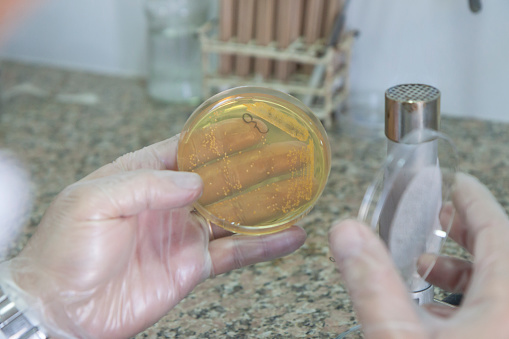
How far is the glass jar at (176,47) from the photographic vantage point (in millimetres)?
1314

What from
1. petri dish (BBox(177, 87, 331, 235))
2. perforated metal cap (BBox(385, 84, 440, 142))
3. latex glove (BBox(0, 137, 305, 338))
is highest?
perforated metal cap (BBox(385, 84, 440, 142))

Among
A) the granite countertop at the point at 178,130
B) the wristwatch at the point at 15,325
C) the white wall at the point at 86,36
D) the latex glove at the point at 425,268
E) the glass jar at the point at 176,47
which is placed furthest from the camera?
the white wall at the point at 86,36

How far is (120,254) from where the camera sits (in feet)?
2.27

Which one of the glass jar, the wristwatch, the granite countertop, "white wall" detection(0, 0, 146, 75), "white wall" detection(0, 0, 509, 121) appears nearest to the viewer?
the wristwatch

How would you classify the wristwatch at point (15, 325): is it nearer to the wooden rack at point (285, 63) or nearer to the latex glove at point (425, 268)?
the latex glove at point (425, 268)

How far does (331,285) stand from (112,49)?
1.01 meters

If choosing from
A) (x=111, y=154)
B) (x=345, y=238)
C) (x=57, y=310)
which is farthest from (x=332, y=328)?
(x=111, y=154)

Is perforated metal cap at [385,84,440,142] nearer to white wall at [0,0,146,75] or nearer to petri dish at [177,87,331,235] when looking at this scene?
petri dish at [177,87,331,235]

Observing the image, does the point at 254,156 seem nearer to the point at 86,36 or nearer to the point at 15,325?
the point at 15,325

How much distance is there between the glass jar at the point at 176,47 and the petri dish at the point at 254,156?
2.09ft

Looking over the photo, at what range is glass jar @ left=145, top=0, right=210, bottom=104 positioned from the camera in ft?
4.31

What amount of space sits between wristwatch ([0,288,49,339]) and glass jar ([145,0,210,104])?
2.62ft

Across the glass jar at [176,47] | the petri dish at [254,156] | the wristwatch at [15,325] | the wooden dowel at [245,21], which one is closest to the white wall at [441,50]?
the wooden dowel at [245,21]

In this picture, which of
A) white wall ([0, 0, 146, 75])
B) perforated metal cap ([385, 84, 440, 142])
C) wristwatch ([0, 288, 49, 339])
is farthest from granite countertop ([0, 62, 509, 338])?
perforated metal cap ([385, 84, 440, 142])
